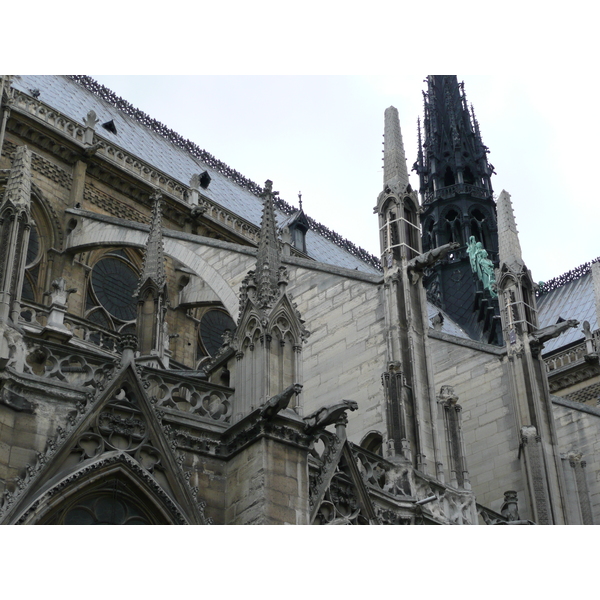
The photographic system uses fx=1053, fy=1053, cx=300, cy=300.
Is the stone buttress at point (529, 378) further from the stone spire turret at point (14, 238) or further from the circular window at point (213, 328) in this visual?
the stone spire turret at point (14, 238)

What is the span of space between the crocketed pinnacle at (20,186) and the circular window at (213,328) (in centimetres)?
1146

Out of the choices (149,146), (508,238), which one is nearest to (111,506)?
(508,238)

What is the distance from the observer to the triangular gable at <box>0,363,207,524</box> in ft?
29.1

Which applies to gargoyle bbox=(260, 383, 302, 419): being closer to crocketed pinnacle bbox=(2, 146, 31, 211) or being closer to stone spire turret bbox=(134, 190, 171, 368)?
crocketed pinnacle bbox=(2, 146, 31, 211)

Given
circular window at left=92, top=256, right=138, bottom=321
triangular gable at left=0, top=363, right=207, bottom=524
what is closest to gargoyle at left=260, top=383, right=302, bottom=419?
triangular gable at left=0, top=363, right=207, bottom=524

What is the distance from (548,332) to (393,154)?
3974 millimetres

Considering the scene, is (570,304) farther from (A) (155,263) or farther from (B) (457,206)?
(A) (155,263)

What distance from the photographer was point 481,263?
109 feet

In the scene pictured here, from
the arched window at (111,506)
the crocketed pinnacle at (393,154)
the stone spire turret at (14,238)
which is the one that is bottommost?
the arched window at (111,506)

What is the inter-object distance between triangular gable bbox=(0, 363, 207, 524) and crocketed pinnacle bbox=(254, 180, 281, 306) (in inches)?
73.0

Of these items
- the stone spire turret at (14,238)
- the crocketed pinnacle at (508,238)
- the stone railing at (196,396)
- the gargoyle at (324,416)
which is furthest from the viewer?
the crocketed pinnacle at (508,238)

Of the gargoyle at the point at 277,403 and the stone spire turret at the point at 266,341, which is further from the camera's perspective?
the stone spire turret at the point at 266,341

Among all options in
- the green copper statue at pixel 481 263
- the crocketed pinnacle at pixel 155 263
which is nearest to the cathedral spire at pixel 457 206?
the green copper statue at pixel 481 263

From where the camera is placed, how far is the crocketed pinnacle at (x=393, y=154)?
16.7m
